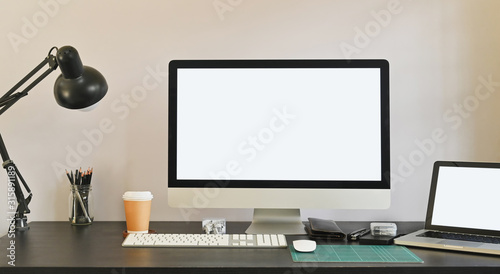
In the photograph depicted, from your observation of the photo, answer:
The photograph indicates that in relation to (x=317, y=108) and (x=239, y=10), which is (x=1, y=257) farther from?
(x=239, y=10)

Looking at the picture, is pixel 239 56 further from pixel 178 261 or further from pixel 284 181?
pixel 178 261

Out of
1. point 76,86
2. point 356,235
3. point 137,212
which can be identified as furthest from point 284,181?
point 76,86

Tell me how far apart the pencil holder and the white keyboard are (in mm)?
330

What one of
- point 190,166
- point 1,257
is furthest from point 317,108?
point 1,257

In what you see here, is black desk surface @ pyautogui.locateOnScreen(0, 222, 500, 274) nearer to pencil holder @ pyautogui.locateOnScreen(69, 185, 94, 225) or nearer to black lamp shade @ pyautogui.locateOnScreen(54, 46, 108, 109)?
pencil holder @ pyautogui.locateOnScreen(69, 185, 94, 225)

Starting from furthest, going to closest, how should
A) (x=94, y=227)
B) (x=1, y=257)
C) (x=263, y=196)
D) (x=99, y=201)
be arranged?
(x=99, y=201) < (x=94, y=227) < (x=263, y=196) < (x=1, y=257)

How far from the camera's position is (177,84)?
1512mm

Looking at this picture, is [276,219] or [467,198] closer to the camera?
[467,198]

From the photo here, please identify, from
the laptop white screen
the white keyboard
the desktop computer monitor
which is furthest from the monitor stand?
the laptop white screen

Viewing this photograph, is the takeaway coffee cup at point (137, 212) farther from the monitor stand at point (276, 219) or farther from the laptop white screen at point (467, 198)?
the laptop white screen at point (467, 198)

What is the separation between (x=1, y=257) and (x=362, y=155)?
97cm

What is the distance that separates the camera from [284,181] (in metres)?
1.50

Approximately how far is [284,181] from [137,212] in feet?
1.42

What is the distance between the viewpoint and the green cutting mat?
119 centimetres
